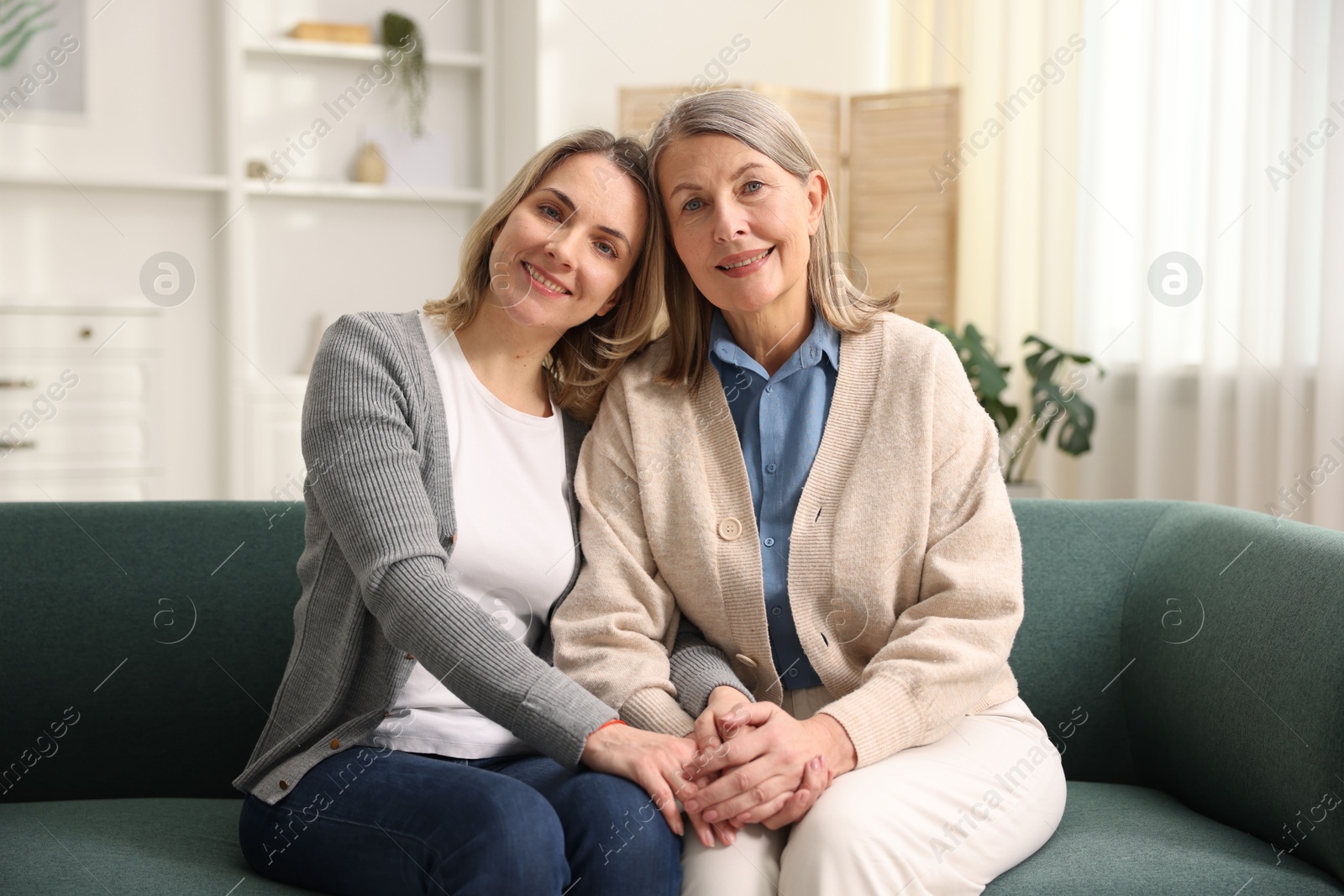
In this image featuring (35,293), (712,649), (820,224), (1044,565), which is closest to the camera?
(712,649)

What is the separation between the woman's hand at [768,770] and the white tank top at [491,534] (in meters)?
0.28

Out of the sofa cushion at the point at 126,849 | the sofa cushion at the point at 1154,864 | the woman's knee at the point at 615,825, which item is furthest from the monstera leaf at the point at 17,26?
the sofa cushion at the point at 1154,864

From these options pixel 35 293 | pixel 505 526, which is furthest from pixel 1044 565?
pixel 35 293

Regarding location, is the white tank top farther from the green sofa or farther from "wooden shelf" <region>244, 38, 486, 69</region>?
"wooden shelf" <region>244, 38, 486, 69</region>

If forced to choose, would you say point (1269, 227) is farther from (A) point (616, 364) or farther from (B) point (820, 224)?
(A) point (616, 364)

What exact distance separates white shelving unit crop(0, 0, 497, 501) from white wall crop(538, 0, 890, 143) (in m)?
0.51

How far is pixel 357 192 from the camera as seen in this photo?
4547 mm

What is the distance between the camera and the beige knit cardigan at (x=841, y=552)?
1.43 meters

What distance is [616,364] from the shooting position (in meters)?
1.69

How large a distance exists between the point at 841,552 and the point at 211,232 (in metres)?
3.73

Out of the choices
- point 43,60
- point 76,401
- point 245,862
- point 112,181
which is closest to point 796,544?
point 245,862

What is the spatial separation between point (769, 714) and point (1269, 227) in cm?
248

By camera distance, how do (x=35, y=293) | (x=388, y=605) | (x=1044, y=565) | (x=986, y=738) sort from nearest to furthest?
(x=388, y=605)
(x=986, y=738)
(x=1044, y=565)
(x=35, y=293)

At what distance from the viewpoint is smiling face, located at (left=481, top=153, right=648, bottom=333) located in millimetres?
1567
